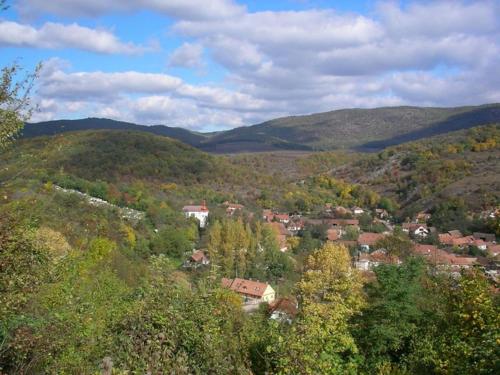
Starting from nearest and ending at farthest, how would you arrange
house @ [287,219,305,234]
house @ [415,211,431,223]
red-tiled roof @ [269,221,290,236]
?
1. red-tiled roof @ [269,221,290,236]
2. house @ [287,219,305,234]
3. house @ [415,211,431,223]

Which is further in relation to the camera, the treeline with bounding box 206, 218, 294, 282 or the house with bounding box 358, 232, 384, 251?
the house with bounding box 358, 232, 384, 251

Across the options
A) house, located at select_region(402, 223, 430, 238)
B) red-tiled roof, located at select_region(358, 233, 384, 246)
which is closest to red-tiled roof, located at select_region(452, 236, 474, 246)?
house, located at select_region(402, 223, 430, 238)

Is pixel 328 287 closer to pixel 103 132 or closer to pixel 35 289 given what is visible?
pixel 35 289

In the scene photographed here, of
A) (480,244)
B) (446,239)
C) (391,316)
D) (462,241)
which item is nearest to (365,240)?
(446,239)

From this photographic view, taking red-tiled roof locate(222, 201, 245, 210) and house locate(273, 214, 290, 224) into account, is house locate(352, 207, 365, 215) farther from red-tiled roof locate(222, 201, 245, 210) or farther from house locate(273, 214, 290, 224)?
red-tiled roof locate(222, 201, 245, 210)

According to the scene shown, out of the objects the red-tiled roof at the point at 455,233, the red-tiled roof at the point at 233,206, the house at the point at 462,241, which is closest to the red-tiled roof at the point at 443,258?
the house at the point at 462,241

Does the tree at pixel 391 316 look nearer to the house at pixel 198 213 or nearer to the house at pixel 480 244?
the house at pixel 480 244

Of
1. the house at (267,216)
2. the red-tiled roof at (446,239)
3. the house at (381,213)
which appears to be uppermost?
the house at (267,216)
